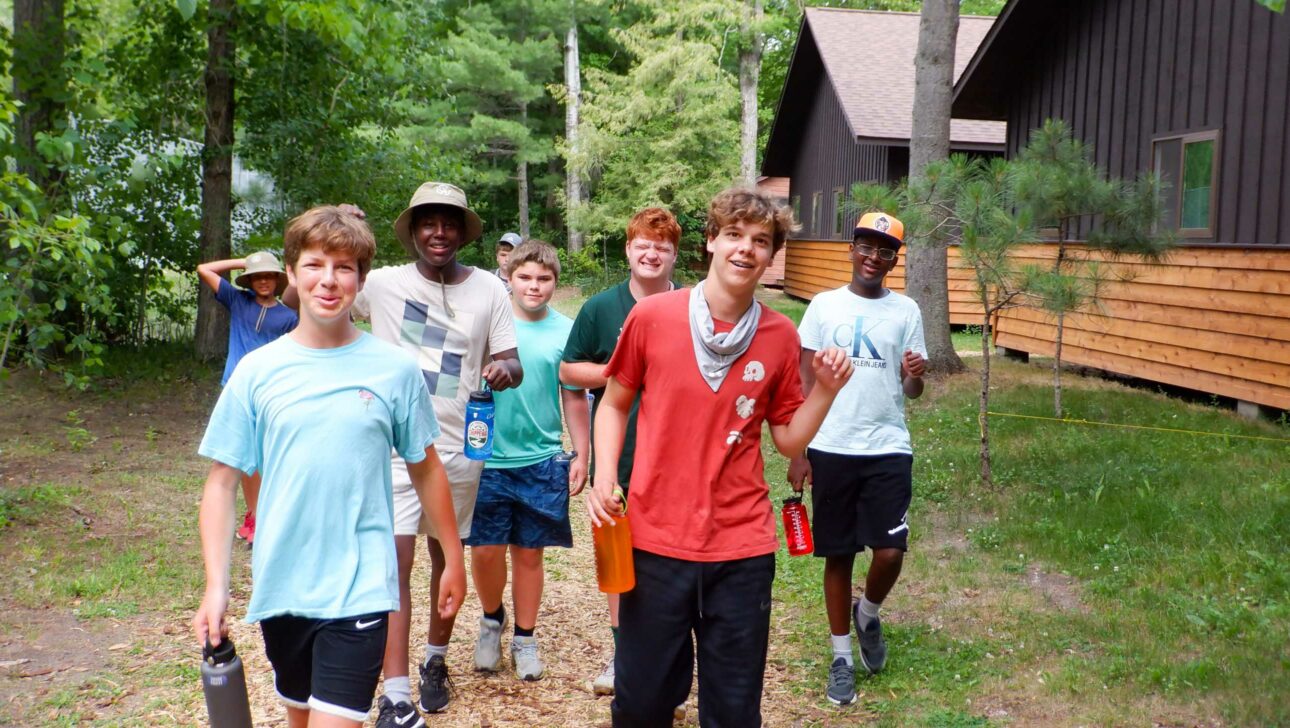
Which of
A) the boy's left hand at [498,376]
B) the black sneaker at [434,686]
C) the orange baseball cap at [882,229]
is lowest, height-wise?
the black sneaker at [434,686]

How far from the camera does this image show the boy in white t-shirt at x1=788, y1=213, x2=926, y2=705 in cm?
514

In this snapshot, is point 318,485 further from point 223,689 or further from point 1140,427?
point 1140,427

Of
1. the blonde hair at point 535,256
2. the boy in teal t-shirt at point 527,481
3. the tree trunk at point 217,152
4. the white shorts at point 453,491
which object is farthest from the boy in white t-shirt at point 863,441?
the tree trunk at point 217,152

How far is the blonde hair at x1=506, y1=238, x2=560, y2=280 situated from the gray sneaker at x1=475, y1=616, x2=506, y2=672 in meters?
1.68

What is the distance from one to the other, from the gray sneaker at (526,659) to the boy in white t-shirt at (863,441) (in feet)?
4.40


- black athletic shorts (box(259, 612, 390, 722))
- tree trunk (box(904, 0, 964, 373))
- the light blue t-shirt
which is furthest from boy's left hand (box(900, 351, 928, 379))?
tree trunk (box(904, 0, 964, 373))

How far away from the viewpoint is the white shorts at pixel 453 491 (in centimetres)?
462

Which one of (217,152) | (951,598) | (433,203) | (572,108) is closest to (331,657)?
(433,203)

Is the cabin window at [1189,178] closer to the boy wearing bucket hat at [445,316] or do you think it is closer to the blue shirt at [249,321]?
the blue shirt at [249,321]

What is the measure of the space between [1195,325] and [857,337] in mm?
8526

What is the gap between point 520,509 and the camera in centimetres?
532

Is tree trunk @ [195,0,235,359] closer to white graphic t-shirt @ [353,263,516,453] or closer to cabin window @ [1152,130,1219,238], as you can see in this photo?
white graphic t-shirt @ [353,263,516,453]

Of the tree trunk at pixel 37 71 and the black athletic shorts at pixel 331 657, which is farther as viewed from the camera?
the tree trunk at pixel 37 71

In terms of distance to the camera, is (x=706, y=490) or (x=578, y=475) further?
(x=578, y=475)
